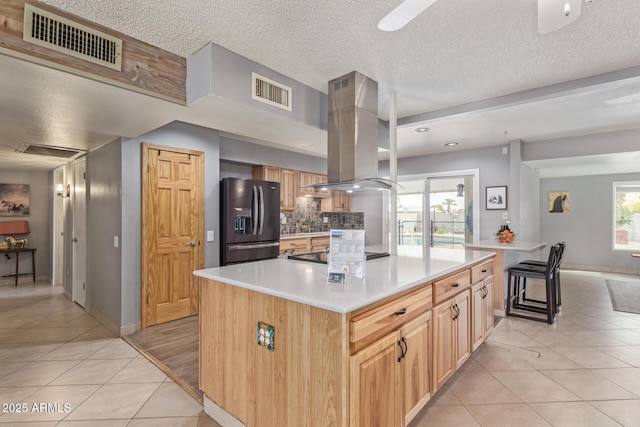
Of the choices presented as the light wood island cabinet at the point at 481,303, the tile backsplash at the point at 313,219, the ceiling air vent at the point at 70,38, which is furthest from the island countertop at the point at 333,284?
the tile backsplash at the point at 313,219

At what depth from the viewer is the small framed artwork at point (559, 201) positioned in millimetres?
7239

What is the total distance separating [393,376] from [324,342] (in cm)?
48

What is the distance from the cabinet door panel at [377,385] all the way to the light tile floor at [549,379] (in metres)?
0.53

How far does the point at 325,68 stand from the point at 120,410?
2.88 meters

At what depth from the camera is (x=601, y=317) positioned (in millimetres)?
3920

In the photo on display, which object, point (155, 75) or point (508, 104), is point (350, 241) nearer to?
point (155, 75)

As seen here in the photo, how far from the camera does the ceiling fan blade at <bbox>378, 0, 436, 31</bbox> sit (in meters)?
1.23

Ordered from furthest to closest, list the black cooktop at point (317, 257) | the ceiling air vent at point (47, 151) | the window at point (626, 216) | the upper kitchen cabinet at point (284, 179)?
the window at point (626, 216) < the upper kitchen cabinet at point (284, 179) < the ceiling air vent at point (47, 151) < the black cooktop at point (317, 257)

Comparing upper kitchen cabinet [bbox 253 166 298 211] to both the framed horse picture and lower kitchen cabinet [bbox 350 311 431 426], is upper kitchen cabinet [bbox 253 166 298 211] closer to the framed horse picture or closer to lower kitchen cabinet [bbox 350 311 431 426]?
lower kitchen cabinet [bbox 350 311 431 426]

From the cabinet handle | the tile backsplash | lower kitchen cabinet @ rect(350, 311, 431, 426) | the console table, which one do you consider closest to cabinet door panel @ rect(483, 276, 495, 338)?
lower kitchen cabinet @ rect(350, 311, 431, 426)

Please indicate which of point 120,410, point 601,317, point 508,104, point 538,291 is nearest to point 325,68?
point 508,104

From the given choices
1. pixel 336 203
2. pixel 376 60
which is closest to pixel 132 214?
pixel 376 60

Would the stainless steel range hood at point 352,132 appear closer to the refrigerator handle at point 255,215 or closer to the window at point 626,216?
the refrigerator handle at point 255,215

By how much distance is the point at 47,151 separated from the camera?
430 centimetres
